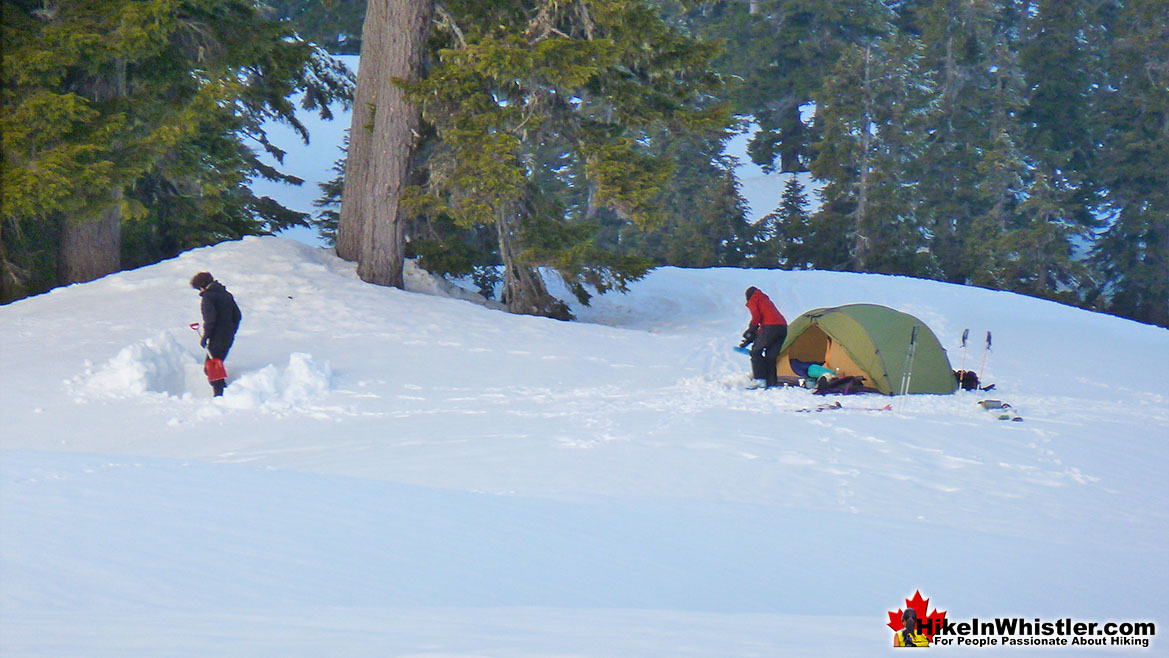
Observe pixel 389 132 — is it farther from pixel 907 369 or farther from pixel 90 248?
pixel 907 369

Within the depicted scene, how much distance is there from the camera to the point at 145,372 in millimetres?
10891

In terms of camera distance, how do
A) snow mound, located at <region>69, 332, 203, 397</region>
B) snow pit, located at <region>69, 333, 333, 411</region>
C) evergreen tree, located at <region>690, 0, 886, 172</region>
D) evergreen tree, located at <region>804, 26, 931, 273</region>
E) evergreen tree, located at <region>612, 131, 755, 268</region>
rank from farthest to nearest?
evergreen tree, located at <region>690, 0, 886, 172</region>, evergreen tree, located at <region>612, 131, 755, 268</region>, evergreen tree, located at <region>804, 26, 931, 273</region>, snow mound, located at <region>69, 332, 203, 397</region>, snow pit, located at <region>69, 333, 333, 411</region>

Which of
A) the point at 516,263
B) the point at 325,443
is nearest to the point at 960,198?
the point at 516,263

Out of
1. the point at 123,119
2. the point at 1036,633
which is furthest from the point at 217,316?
the point at 1036,633

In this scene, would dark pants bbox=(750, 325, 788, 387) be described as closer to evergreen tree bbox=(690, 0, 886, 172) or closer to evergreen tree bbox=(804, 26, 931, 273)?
evergreen tree bbox=(804, 26, 931, 273)

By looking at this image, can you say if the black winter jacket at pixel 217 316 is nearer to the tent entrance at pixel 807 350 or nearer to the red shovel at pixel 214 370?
the red shovel at pixel 214 370

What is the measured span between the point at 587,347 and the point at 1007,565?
339 inches

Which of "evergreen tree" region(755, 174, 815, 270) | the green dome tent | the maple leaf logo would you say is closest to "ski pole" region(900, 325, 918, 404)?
the green dome tent

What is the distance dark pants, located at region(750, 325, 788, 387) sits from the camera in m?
12.3

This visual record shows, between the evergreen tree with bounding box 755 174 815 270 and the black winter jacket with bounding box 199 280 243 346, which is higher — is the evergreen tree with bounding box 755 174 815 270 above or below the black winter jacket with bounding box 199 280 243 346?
above

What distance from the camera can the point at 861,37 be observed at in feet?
154

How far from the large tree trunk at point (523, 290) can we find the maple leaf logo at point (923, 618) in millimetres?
12658

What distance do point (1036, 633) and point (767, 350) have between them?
753 cm

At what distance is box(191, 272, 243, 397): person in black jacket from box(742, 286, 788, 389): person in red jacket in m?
6.05
